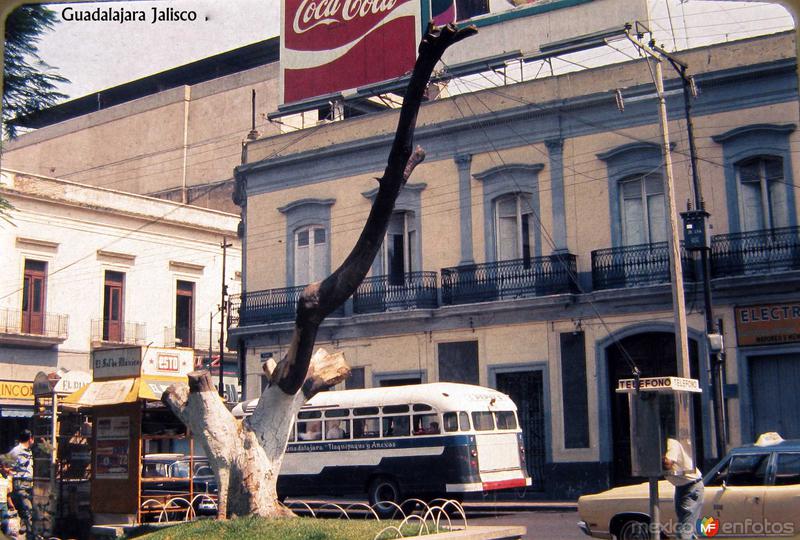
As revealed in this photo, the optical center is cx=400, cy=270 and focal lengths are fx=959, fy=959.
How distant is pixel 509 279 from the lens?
87.7ft

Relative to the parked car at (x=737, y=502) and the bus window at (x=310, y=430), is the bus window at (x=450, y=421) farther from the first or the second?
the parked car at (x=737, y=502)

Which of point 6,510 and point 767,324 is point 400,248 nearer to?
point 767,324

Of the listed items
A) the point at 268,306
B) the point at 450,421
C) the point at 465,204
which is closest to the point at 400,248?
the point at 465,204

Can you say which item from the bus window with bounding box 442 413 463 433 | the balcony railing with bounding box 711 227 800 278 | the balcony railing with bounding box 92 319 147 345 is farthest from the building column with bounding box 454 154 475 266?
the balcony railing with bounding box 92 319 147 345

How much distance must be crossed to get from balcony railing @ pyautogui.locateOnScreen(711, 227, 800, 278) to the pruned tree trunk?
13913 millimetres

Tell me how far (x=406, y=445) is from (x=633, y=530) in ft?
29.5

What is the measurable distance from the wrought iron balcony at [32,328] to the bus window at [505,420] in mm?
21453

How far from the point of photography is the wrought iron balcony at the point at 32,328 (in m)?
35.6

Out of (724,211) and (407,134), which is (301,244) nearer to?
(724,211)

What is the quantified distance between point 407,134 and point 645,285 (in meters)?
16.0

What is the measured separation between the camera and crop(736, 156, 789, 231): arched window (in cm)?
2372

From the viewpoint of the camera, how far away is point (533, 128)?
2705 centimetres

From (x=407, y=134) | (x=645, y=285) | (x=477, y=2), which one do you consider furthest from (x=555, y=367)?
(x=407, y=134)

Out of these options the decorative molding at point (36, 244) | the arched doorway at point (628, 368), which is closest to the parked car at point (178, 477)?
the arched doorway at point (628, 368)
